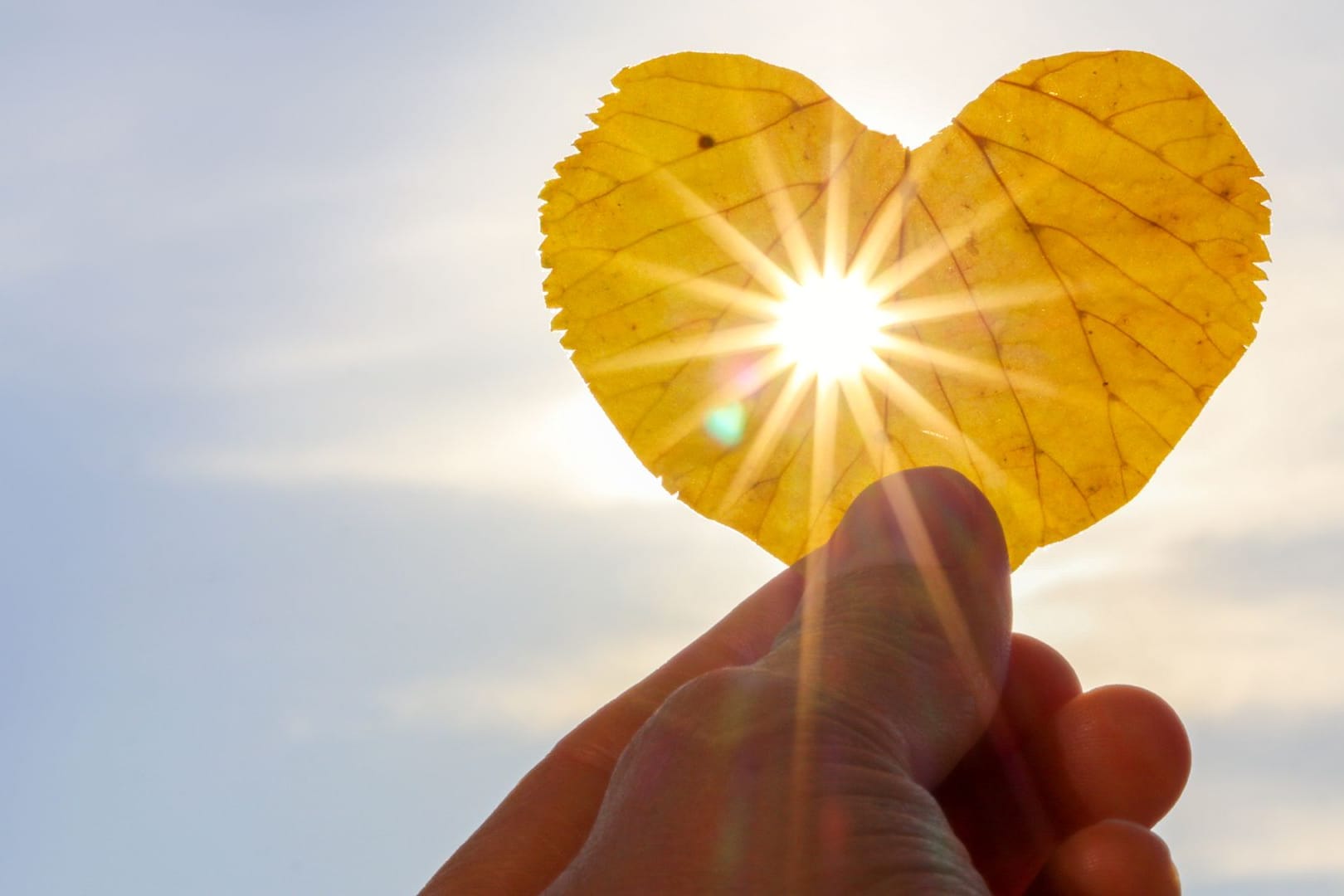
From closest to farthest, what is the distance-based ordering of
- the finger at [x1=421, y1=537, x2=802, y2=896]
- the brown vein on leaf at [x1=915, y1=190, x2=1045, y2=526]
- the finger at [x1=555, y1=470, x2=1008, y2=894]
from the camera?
1. the finger at [x1=555, y1=470, x2=1008, y2=894]
2. the brown vein on leaf at [x1=915, y1=190, x2=1045, y2=526]
3. the finger at [x1=421, y1=537, x2=802, y2=896]

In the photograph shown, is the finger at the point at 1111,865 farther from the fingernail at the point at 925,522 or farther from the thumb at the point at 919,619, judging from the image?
the fingernail at the point at 925,522

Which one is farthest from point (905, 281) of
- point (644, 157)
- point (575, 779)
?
point (575, 779)

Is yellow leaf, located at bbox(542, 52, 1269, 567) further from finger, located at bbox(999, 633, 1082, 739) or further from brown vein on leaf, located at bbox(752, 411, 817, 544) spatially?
finger, located at bbox(999, 633, 1082, 739)

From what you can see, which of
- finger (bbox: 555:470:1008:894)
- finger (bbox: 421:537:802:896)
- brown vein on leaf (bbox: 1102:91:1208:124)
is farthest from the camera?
finger (bbox: 421:537:802:896)

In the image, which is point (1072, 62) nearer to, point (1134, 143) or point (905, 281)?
point (1134, 143)

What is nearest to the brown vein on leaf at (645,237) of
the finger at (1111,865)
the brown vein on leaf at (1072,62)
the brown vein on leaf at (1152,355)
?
the brown vein on leaf at (1072,62)

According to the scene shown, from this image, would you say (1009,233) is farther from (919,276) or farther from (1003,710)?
(1003,710)

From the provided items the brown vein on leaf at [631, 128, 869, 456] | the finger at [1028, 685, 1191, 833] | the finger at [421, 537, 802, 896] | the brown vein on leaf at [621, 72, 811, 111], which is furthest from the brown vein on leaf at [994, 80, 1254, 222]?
the finger at [421, 537, 802, 896]
